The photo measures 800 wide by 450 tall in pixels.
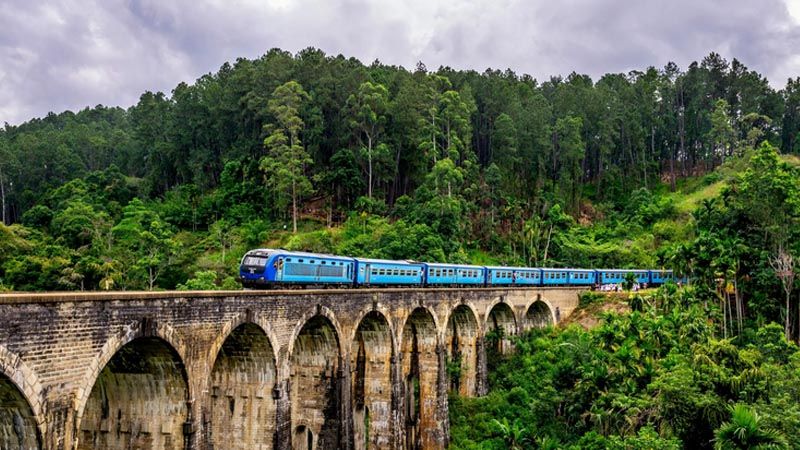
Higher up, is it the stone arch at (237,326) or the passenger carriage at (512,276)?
the passenger carriage at (512,276)

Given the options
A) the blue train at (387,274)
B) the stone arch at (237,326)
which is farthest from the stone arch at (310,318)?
the blue train at (387,274)

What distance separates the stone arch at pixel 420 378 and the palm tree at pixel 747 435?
593 inches

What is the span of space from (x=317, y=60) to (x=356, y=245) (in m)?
25.0

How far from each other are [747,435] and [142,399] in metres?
18.1

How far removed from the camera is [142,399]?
16281 mm

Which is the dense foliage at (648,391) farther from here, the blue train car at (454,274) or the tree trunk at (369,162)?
the tree trunk at (369,162)

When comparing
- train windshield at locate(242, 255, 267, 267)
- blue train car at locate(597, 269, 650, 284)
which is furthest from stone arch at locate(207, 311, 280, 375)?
blue train car at locate(597, 269, 650, 284)

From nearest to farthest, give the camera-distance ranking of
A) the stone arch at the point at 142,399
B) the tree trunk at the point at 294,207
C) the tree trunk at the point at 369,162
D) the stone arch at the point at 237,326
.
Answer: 1. the stone arch at the point at 142,399
2. the stone arch at the point at 237,326
3. the tree trunk at the point at 294,207
4. the tree trunk at the point at 369,162

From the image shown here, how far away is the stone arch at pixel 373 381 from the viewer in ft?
93.1

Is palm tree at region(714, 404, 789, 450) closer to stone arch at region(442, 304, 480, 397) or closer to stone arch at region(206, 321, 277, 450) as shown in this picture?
stone arch at region(206, 321, 277, 450)

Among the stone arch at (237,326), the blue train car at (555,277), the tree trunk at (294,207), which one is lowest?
the stone arch at (237,326)

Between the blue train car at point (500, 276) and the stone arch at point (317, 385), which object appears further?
the blue train car at point (500, 276)

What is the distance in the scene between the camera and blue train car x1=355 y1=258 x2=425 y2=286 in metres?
29.4

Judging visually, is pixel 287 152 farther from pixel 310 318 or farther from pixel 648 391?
pixel 648 391
